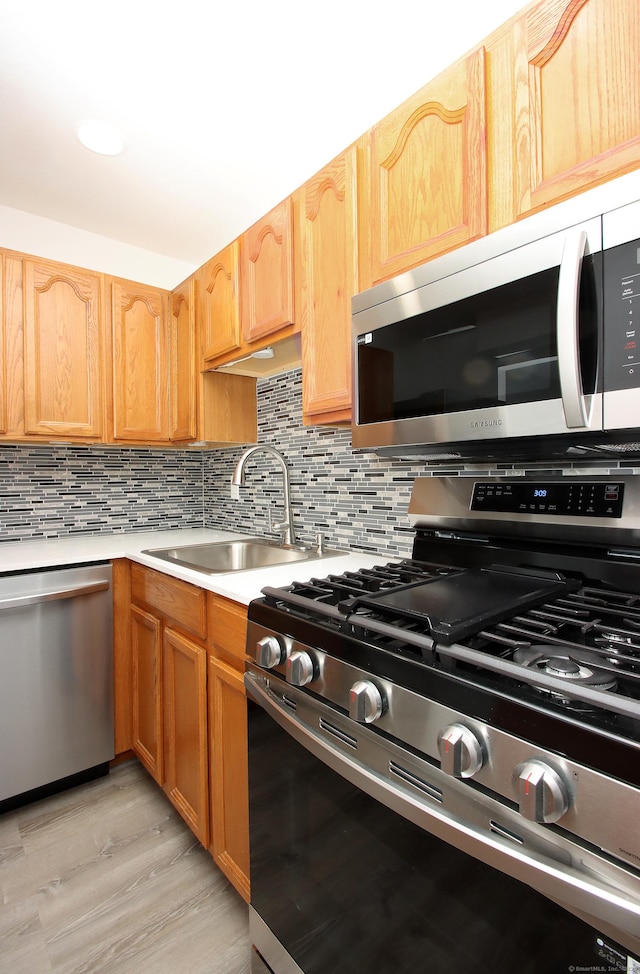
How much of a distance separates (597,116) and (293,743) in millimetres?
1332

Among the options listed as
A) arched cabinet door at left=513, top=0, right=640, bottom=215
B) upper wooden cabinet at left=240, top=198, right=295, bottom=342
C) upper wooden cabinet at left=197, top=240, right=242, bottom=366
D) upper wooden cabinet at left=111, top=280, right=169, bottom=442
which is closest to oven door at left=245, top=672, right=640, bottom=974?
arched cabinet door at left=513, top=0, right=640, bottom=215

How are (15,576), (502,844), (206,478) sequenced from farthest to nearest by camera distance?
1. (206,478)
2. (15,576)
3. (502,844)

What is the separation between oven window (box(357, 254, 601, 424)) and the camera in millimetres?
909

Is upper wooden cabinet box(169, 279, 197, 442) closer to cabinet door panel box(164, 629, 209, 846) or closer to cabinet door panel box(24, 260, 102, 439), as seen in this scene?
cabinet door panel box(24, 260, 102, 439)

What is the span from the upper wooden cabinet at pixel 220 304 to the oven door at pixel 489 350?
2.62ft

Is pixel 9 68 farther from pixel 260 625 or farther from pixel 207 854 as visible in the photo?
pixel 207 854

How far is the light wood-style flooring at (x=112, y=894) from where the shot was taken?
4.09 feet

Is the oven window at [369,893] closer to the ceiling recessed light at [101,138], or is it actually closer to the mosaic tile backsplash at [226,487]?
the mosaic tile backsplash at [226,487]

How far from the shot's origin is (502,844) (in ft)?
2.04

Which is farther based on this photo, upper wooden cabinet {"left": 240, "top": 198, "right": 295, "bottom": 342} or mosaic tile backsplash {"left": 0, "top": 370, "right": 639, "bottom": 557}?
mosaic tile backsplash {"left": 0, "top": 370, "right": 639, "bottom": 557}

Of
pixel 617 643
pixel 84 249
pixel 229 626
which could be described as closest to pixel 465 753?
pixel 617 643

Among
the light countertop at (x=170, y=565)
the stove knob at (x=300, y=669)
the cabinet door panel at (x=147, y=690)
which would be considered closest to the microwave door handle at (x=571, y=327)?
the stove knob at (x=300, y=669)

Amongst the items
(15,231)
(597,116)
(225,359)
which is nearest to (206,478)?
(225,359)

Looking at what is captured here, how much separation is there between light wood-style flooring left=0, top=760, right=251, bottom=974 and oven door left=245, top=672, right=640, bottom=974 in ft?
0.98
